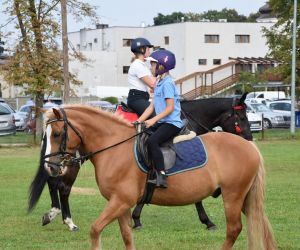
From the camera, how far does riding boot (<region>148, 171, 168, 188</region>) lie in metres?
8.66

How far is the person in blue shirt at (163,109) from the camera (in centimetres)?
880

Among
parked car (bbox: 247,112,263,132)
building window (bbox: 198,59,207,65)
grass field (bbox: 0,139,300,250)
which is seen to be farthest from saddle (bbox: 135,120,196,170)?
building window (bbox: 198,59,207,65)

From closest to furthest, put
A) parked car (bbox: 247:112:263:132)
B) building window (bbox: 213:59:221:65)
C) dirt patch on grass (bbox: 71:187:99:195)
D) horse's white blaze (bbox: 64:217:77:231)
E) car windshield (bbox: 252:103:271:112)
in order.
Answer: horse's white blaze (bbox: 64:217:77:231) < dirt patch on grass (bbox: 71:187:99:195) < parked car (bbox: 247:112:263:132) < car windshield (bbox: 252:103:271:112) < building window (bbox: 213:59:221:65)

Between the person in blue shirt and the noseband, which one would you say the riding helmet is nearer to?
the person in blue shirt

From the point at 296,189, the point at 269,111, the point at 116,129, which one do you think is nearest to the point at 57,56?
the point at 269,111

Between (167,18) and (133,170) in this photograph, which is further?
(167,18)

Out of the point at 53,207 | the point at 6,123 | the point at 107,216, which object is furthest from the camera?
the point at 6,123

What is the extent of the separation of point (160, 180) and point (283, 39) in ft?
117

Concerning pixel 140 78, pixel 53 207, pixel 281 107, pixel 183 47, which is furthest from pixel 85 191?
pixel 183 47

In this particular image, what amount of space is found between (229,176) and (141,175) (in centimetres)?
113

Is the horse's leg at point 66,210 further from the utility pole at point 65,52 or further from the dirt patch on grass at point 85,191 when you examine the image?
the utility pole at point 65,52

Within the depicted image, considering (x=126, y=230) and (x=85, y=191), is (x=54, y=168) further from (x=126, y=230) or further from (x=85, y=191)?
(x=85, y=191)

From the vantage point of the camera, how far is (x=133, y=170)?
8742 millimetres

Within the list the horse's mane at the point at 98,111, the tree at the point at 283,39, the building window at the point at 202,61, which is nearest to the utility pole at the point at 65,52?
the tree at the point at 283,39
